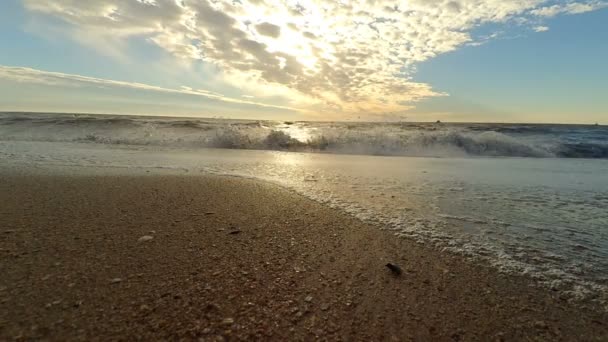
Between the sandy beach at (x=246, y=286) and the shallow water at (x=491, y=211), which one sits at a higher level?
the shallow water at (x=491, y=211)

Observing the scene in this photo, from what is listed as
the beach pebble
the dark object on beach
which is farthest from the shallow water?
the beach pebble

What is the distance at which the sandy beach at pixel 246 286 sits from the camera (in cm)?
148

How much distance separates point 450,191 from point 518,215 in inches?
44.8

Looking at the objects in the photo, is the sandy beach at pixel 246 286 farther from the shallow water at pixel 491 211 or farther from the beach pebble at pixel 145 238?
the shallow water at pixel 491 211

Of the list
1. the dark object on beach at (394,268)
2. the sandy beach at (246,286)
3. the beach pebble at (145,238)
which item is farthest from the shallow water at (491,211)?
the beach pebble at (145,238)

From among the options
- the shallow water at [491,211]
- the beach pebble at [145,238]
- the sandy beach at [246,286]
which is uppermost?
the shallow water at [491,211]

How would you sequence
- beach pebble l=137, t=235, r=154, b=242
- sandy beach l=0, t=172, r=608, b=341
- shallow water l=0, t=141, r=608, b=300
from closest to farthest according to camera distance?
sandy beach l=0, t=172, r=608, b=341, shallow water l=0, t=141, r=608, b=300, beach pebble l=137, t=235, r=154, b=242

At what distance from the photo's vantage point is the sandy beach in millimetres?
1479

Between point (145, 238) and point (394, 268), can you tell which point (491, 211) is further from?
point (145, 238)

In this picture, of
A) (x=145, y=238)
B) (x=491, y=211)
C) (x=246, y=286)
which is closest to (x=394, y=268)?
(x=246, y=286)

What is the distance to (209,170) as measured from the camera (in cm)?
621

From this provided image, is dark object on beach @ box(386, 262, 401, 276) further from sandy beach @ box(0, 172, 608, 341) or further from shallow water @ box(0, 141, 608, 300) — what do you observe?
shallow water @ box(0, 141, 608, 300)

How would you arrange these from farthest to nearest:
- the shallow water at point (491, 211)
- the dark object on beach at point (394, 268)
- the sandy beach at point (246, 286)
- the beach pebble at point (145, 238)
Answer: the beach pebble at point (145, 238), the shallow water at point (491, 211), the dark object on beach at point (394, 268), the sandy beach at point (246, 286)

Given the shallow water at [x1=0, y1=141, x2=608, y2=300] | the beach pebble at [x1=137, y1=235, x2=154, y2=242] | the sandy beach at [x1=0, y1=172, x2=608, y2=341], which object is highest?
the shallow water at [x1=0, y1=141, x2=608, y2=300]
